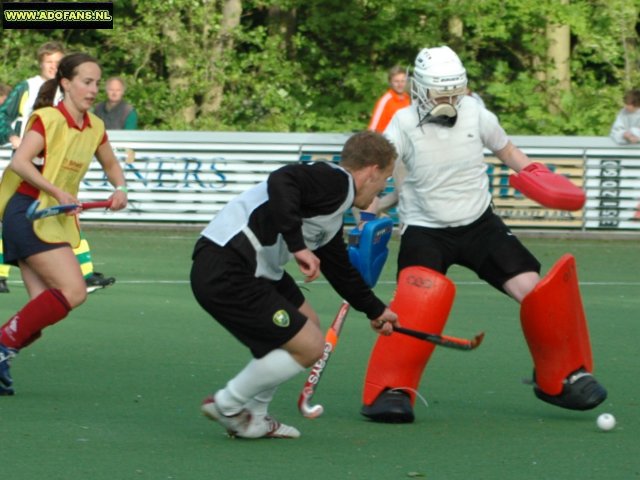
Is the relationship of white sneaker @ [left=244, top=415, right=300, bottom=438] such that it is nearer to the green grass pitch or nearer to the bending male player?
the green grass pitch

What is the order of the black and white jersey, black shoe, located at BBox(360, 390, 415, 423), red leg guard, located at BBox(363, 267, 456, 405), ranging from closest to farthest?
the black and white jersey, black shoe, located at BBox(360, 390, 415, 423), red leg guard, located at BBox(363, 267, 456, 405)

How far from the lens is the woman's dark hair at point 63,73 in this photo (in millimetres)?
7531

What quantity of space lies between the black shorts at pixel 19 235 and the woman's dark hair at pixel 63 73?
1.44ft

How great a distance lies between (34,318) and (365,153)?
183 cm

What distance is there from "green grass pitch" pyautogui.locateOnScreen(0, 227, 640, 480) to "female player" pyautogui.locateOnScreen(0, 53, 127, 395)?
0.39 m

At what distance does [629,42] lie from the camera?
2455cm

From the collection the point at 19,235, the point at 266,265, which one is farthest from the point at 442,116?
the point at 19,235

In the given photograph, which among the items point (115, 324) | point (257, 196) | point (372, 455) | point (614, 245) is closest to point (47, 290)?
point (257, 196)

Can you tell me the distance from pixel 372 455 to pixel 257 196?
1066 mm

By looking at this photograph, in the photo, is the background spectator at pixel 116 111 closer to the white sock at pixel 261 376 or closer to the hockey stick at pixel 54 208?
the hockey stick at pixel 54 208

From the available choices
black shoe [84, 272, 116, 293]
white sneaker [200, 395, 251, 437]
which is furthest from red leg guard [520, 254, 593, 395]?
black shoe [84, 272, 116, 293]

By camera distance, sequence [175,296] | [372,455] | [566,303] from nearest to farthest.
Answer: [372,455] < [566,303] < [175,296]

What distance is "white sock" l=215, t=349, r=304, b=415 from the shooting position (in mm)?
6246

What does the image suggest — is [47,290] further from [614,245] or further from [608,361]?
[614,245]
